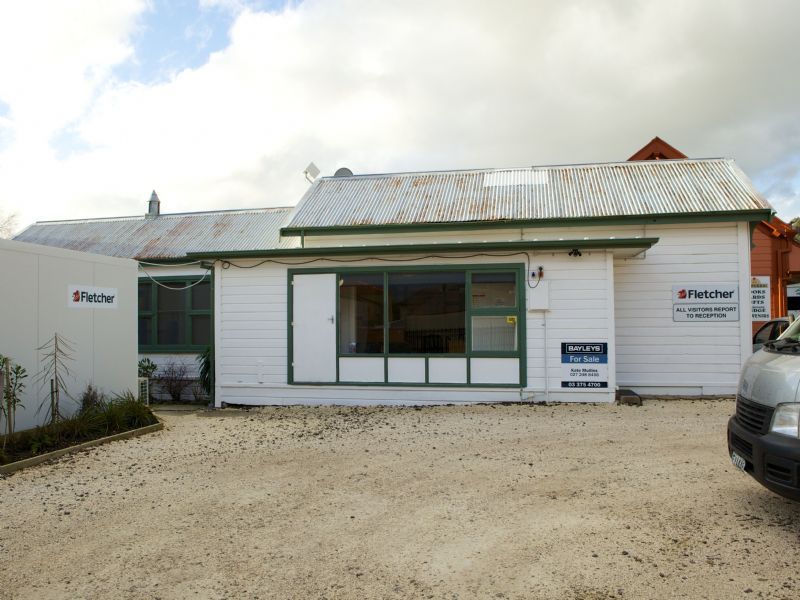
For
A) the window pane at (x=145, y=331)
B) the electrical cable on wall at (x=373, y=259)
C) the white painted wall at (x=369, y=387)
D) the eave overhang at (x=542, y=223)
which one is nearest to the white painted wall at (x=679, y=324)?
the eave overhang at (x=542, y=223)

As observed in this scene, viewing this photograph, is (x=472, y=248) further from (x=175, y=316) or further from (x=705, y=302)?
(x=175, y=316)

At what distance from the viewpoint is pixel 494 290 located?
1054cm

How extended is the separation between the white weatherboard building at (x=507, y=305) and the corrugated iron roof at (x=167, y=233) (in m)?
3.81

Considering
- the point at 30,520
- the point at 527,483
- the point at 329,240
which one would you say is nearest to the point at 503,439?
the point at 527,483

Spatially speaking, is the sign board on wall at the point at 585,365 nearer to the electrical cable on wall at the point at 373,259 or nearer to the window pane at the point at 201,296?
the electrical cable on wall at the point at 373,259

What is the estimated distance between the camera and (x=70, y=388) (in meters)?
8.60

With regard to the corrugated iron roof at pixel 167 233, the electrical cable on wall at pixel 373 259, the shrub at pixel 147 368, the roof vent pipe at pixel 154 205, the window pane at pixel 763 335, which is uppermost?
the roof vent pipe at pixel 154 205

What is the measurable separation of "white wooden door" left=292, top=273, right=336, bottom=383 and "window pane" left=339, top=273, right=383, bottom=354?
0.18 m

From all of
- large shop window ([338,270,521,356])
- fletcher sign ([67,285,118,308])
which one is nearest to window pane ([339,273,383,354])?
large shop window ([338,270,521,356])

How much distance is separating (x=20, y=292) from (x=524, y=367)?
746cm

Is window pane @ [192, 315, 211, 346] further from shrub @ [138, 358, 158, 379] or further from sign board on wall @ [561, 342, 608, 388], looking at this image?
sign board on wall @ [561, 342, 608, 388]

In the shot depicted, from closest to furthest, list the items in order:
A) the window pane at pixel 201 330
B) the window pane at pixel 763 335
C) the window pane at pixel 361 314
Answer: the window pane at pixel 361 314
the window pane at pixel 763 335
the window pane at pixel 201 330

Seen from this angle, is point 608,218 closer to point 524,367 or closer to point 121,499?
point 524,367

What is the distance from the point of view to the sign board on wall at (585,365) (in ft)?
33.2
